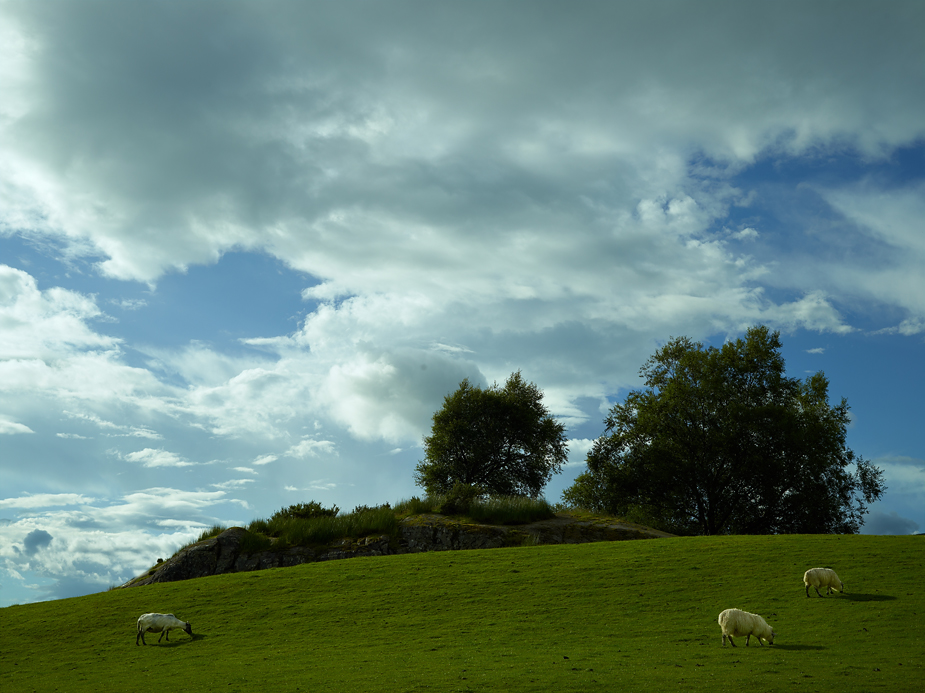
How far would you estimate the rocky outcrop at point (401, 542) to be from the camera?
35.7 m

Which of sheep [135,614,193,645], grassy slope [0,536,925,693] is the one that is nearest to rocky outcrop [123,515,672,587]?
grassy slope [0,536,925,693]

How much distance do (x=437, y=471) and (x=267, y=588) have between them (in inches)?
1314

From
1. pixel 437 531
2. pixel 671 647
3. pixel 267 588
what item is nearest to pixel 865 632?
pixel 671 647

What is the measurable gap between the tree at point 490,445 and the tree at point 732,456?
24.2 ft

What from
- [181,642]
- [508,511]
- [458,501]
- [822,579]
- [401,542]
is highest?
[458,501]

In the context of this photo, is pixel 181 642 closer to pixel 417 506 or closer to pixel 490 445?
pixel 417 506

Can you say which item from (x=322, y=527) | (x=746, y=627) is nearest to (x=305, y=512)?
(x=322, y=527)

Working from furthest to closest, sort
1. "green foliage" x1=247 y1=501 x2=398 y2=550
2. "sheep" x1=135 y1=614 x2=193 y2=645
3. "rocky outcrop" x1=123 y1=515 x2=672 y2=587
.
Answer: "green foliage" x1=247 y1=501 x2=398 y2=550
"rocky outcrop" x1=123 y1=515 x2=672 y2=587
"sheep" x1=135 y1=614 x2=193 y2=645

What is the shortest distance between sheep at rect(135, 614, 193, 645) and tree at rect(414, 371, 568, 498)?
37.3 m

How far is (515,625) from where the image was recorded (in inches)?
825

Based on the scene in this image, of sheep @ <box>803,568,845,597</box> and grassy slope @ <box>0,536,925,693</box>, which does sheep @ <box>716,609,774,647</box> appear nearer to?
grassy slope @ <box>0,536,925,693</box>

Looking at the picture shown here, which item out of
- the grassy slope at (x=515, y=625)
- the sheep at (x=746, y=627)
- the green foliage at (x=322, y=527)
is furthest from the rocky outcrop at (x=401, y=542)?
the sheep at (x=746, y=627)

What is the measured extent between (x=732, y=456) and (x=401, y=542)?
28.3m

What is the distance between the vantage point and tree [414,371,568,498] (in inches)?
2394
